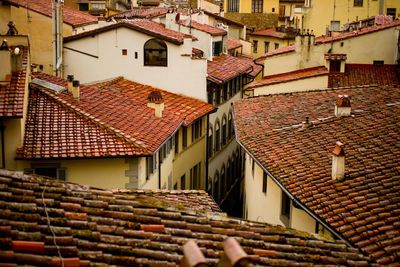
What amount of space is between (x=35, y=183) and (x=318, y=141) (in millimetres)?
10955

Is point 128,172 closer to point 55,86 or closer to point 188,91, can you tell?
point 55,86

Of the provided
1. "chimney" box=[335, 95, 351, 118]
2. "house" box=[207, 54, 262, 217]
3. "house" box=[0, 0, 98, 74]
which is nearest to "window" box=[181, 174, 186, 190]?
"house" box=[207, 54, 262, 217]

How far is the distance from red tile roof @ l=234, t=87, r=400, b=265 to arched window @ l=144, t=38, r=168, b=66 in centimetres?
602

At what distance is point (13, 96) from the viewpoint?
57.6 feet

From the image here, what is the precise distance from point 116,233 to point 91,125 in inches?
510

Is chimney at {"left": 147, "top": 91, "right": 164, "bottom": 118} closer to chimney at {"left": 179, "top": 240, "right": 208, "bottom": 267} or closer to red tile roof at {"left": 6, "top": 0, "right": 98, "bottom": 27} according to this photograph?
red tile roof at {"left": 6, "top": 0, "right": 98, "bottom": 27}

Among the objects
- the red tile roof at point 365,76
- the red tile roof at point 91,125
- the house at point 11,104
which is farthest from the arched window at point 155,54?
the house at point 11,104

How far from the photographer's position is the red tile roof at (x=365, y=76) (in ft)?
103

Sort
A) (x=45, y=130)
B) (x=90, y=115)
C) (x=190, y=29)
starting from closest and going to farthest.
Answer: (x=45, y=130)
(x=90, y=115)
(x=190, y=29)

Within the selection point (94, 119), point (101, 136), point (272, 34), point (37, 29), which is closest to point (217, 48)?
point (37, 29)

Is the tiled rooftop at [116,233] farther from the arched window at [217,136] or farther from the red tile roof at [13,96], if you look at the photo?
the arched window at [217,136]

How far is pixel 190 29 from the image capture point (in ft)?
121

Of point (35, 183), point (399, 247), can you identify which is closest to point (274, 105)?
point (399, 247)

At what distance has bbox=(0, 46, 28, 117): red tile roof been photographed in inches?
664
